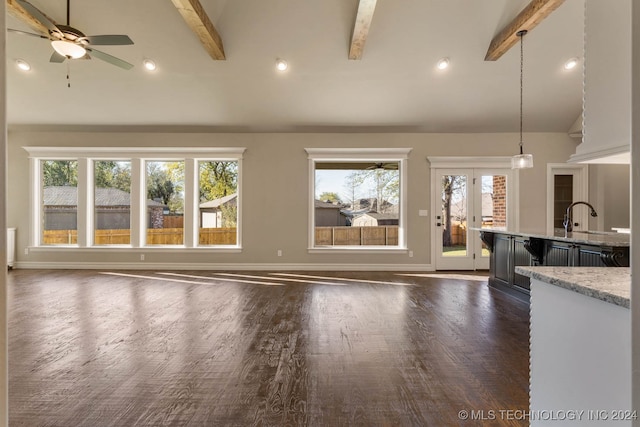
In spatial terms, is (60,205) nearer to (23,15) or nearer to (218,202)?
(218,202)

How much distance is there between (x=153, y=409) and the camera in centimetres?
202

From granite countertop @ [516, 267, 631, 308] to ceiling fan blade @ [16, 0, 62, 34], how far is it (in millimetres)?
3999

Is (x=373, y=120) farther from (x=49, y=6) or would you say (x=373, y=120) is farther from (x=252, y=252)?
(x=49, y=6)

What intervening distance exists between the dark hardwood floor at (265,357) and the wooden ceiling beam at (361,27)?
3496 millimetres

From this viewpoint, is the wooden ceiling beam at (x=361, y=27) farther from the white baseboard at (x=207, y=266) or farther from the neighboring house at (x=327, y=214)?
the white baseboard at (x=207, y=266)

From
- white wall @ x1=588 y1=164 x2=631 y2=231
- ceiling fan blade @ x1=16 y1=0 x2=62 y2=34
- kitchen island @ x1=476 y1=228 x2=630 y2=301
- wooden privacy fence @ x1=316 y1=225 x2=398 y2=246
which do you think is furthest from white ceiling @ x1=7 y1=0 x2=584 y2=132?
kitchen island @ x1=476 y1=228 x2=630 y2=301

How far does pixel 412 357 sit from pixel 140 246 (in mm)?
5973

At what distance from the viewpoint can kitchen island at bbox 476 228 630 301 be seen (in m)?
3.20

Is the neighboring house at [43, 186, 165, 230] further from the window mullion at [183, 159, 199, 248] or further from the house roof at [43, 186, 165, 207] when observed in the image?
the window mullion at [183, 159, 199, 248]

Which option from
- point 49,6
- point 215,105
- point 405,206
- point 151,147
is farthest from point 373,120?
point 49,6

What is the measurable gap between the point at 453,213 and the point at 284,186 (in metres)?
3.40

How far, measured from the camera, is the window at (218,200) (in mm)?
6832

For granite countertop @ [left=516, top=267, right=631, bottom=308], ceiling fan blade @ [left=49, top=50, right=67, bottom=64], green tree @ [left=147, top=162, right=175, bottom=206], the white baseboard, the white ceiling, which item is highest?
the white ceiling

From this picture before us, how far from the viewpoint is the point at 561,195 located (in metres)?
6.68
